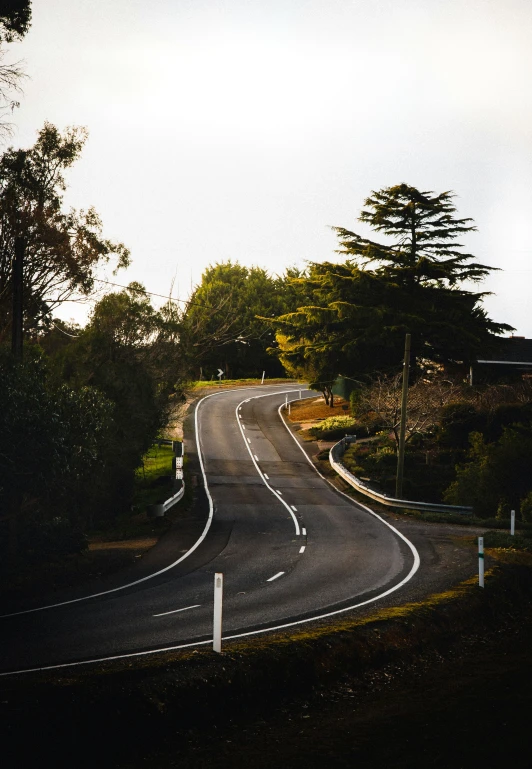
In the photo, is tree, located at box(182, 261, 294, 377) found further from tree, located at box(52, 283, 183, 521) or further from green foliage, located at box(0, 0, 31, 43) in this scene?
green foliage, located at box(0, 0, 31, 43)

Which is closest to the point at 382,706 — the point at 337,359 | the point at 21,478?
the point at 21,478

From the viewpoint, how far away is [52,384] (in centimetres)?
2380

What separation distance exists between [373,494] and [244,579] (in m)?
18.2

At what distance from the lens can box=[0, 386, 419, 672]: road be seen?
1394cm

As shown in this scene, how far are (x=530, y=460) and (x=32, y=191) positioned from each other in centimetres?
2517

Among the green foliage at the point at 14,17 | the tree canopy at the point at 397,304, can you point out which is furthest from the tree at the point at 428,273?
the green foliage at the point at 14,17

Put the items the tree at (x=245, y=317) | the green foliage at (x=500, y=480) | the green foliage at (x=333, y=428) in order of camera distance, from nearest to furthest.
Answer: the green foliage at (x=500, y=480) → the green foliage at (x=333, y=428) → the tree at (x=245, y=317)

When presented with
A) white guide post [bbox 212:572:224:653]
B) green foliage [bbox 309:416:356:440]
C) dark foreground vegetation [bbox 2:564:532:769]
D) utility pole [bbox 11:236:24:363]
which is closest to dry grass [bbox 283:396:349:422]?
green foliage [bbox 309:416:356:440]

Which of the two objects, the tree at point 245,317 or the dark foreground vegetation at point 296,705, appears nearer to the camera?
the dark foreground vegetation at point 296,705

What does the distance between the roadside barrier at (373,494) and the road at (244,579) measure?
4.36ft

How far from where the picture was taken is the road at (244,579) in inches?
549

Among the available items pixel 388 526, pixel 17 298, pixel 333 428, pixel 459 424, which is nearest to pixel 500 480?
pixel 388 526

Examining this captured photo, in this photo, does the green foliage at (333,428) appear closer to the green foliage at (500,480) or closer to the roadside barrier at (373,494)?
the roadside barrier at (373,494)

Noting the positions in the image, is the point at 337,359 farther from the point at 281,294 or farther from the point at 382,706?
the point at 281,294
